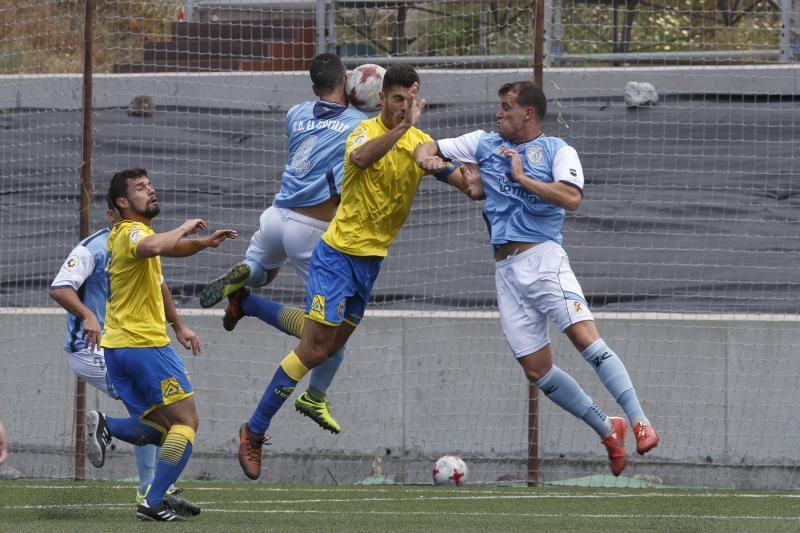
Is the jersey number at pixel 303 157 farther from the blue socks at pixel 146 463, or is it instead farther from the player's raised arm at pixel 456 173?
the blue socks at pixel 146 463

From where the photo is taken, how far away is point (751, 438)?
10.5 metres

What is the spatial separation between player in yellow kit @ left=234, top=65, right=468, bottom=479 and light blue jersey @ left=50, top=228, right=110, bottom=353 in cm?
131

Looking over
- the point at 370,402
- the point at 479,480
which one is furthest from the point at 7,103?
the point at 479,480

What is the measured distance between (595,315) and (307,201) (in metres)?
3.04

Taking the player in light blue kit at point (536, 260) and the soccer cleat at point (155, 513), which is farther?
the player in light blue kit at point (536, 260)

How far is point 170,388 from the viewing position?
7461mm

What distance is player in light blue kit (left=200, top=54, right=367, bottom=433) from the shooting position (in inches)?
338

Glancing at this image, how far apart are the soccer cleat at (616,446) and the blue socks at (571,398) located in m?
0.06

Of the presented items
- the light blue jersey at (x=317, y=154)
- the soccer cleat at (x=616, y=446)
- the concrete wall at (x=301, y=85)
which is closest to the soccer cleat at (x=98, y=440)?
the light blue jersey at (x=317, y=154)

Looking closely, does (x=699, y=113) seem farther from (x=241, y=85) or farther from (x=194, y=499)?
(x=194, y=499)

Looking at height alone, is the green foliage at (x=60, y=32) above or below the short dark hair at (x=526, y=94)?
above

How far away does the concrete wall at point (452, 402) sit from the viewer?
413 inches

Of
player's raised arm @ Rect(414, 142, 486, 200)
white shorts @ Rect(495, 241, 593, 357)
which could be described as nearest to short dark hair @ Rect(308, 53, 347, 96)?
player's raised arm @ Rect(414, 142, 486, 200)

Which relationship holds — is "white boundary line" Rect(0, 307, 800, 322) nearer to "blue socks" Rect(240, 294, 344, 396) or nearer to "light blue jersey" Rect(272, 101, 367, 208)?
"blue socks" Rect(240, 294, 344, 396)
